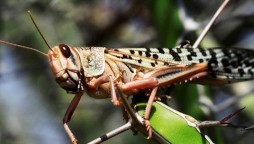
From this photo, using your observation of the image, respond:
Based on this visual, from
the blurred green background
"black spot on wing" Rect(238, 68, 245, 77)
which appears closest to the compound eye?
"black spot on wing" Rect(238, 68, 245, 77)

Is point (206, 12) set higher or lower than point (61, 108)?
higher

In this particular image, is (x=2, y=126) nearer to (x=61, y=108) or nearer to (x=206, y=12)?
(x=61, y=108)

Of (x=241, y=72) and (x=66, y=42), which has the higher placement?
(x=66, y=42)

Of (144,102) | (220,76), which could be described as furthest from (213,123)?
(220,76)

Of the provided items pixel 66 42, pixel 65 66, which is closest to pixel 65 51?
pixel 65 66

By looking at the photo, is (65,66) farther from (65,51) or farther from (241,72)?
(241,72)

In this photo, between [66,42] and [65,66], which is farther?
[66,42]

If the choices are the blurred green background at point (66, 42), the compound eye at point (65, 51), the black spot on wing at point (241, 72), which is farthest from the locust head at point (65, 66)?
the blurred green background at point (66, 42)

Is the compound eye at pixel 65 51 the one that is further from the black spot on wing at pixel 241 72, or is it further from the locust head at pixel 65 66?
the black spot on wing at pixel 241 72

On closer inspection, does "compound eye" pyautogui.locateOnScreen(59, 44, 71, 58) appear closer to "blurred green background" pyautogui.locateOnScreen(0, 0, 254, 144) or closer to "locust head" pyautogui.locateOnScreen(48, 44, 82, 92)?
"locust head" pyautogui.locateOnScreen(48, 44, 82, 92)
